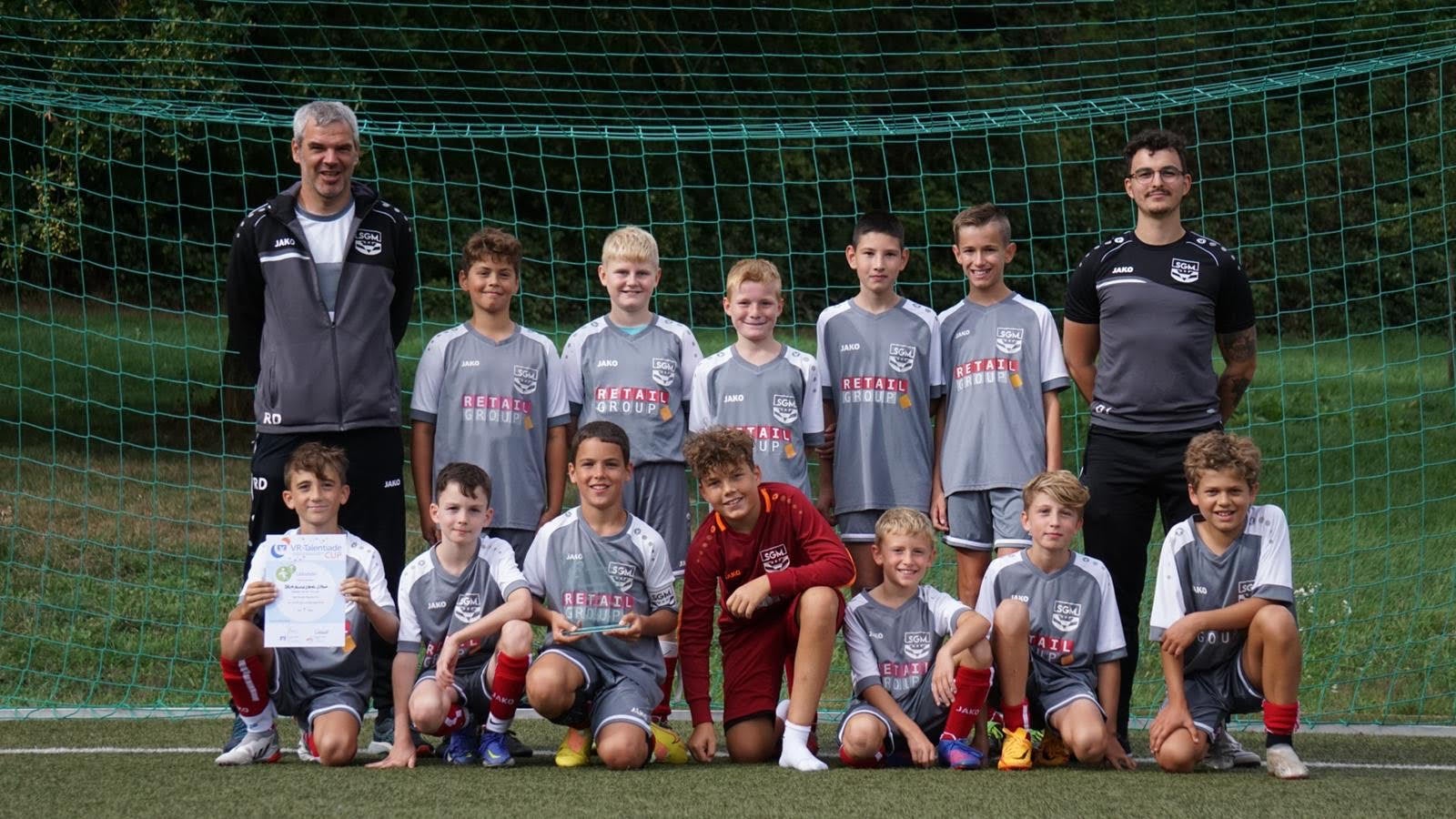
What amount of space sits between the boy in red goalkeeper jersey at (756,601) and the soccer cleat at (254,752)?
1.15 m

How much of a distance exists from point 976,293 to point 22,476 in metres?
6.31

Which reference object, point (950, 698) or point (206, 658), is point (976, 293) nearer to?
point (950, 698)

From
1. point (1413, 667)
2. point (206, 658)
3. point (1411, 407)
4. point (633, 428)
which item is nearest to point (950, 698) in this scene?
point (633, 428)

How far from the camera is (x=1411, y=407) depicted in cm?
1240

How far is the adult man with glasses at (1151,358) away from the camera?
4.57 metres

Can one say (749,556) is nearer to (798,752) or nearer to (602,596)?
(602,596)

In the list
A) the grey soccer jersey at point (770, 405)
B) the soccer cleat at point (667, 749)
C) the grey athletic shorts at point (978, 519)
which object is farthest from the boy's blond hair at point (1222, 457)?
the soccer cleat at point (667, 749)

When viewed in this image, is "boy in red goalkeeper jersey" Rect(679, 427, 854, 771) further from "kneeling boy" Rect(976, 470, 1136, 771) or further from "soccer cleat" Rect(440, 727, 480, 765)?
"soccer cleat" Rect(440, 727, 480, 765)

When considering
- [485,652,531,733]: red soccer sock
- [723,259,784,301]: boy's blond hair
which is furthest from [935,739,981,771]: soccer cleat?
[723,259,784,301]: boy's blond hair

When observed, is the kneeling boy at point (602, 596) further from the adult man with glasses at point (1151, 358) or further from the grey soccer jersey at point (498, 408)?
the adult man with glasses at point (1151, 358)

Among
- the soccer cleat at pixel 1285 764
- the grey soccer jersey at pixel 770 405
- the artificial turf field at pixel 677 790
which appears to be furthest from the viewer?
the grey soccer jersey at pixel 770 405

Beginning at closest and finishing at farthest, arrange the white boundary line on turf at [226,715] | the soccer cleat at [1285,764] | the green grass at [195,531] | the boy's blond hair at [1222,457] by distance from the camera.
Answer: the soccer cleat at [1285,764] → the boy's blond hair at [1222,457] → the white boundary line on turf at [226,715] → the green grass at [195,531]

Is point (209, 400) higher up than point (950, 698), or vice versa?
point (209, 400)

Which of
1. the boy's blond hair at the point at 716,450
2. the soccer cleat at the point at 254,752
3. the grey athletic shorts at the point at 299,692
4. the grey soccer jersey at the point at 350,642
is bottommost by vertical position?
the soccer cleat at the point at 254,752
